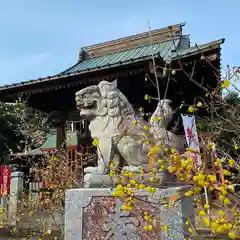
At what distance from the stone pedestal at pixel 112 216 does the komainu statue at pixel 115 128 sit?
0.33m

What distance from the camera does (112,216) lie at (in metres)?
3.44

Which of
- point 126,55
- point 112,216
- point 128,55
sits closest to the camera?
point 112,216

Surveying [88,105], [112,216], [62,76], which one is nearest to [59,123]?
[62,76]

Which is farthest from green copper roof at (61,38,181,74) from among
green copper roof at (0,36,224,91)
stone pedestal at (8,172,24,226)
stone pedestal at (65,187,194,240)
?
stone pedestal at (65,187,194,240)

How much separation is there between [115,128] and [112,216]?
102 cm

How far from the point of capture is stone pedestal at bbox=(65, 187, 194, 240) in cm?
316

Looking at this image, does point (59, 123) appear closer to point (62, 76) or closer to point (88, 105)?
point (62, 76)

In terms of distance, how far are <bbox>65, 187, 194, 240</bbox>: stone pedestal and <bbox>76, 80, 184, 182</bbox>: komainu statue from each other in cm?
33

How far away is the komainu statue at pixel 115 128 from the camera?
11.9 feet

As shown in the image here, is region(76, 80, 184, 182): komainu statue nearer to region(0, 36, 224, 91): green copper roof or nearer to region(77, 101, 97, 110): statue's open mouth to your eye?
region(77, 101, 97, 110): statue's open mouth

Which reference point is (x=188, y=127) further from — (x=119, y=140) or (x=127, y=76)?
(x=119, y=140)

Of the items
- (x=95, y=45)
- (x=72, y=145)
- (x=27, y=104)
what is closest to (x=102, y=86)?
(x=72, y=145)

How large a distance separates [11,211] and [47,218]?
0.79 metres

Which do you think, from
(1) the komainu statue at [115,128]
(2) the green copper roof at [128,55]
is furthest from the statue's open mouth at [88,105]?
(2) the green copper roof at [128,55]
